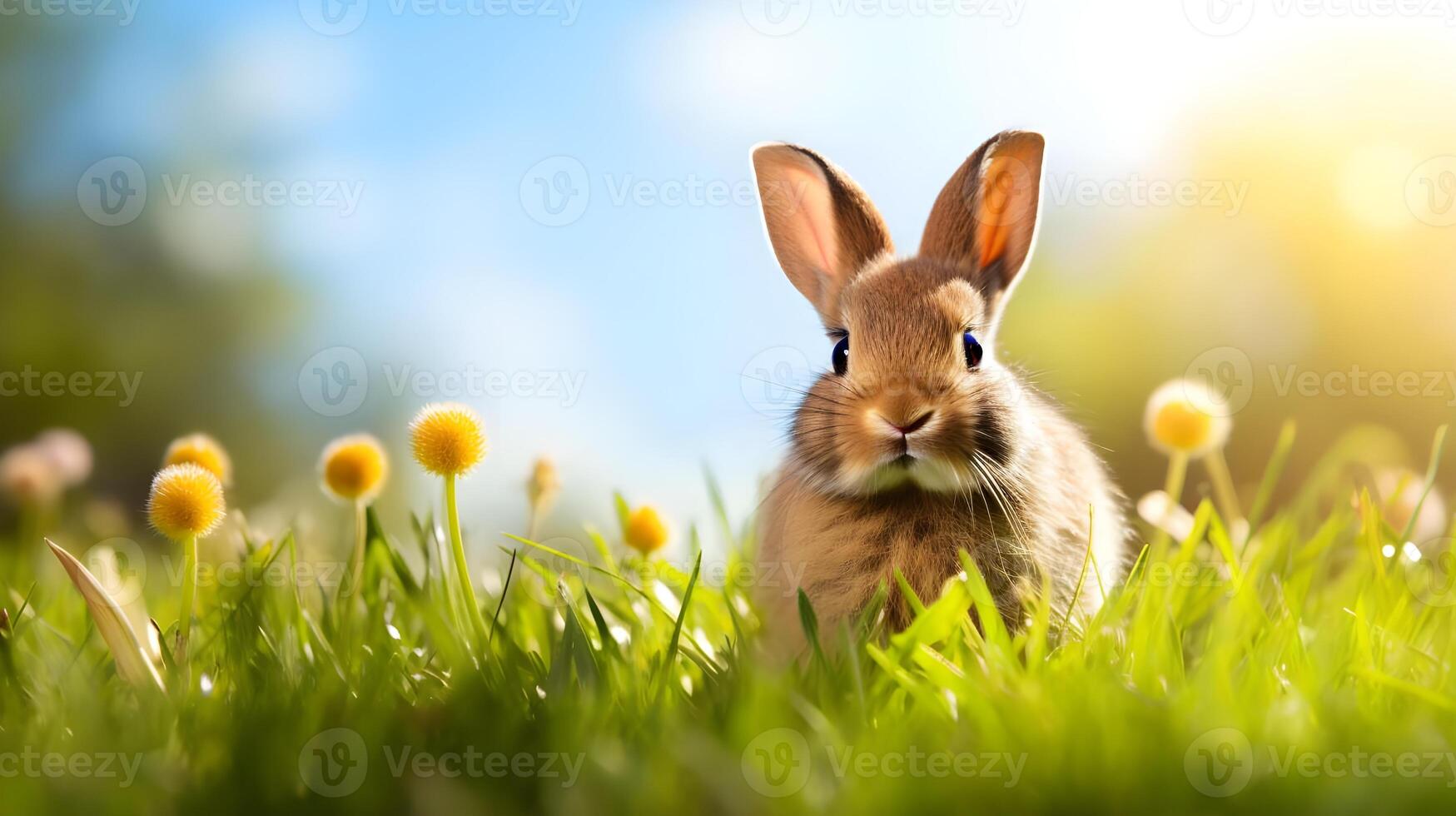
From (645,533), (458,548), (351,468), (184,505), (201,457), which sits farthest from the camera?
(645,533)

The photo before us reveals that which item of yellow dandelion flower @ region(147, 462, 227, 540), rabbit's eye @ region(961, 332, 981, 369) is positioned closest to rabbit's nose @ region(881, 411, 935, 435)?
rabbit's eye @ region(961, 332, 981, 369)

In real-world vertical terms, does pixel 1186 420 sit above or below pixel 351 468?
above

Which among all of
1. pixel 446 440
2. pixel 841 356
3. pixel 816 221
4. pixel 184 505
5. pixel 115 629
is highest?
pixel 816 221

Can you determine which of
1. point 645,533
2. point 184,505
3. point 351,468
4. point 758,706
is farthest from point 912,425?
point 184,505

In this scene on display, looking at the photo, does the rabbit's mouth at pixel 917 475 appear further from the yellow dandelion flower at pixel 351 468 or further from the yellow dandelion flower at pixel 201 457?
the yellow dandelion flower at pixel 201 457

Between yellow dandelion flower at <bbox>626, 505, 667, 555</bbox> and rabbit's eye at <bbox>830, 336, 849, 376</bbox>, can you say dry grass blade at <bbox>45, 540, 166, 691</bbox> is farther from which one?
rabbit's eye at <bbox>830, 336, 849, 376</bbox>

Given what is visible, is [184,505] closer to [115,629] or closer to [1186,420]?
[115,629]

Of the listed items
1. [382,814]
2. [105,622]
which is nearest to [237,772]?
[382,814]

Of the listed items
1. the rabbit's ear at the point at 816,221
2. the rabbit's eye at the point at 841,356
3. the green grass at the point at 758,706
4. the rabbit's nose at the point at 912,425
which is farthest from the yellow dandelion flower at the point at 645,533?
the rabbit's nose at the point at 912,425
